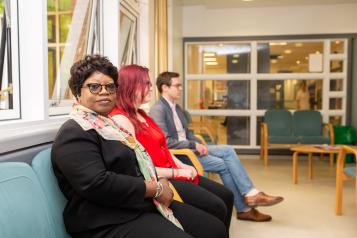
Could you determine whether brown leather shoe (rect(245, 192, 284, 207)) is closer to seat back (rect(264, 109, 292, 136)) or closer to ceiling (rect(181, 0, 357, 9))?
seat back (rect(264, 109, 292, 136))

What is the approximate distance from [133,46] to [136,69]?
6.13ft

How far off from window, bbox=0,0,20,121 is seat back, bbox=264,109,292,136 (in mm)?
5040

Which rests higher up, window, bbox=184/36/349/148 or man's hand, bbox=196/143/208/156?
window, bbox=184/36/349/148

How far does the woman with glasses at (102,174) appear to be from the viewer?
4.65ft

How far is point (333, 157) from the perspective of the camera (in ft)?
20.2

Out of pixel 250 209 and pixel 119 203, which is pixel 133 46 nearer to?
pixel 250 209

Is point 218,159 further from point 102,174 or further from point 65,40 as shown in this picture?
point 102,174

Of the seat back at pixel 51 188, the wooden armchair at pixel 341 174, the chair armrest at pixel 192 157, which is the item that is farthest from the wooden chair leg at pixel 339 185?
the seat back at pixel 51 188

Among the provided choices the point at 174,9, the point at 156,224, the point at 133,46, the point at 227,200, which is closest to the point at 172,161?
the point at 227,200

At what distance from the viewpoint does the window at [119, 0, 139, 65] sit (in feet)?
12.2

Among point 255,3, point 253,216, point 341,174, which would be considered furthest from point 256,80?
point 253,216

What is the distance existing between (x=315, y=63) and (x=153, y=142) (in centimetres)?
543

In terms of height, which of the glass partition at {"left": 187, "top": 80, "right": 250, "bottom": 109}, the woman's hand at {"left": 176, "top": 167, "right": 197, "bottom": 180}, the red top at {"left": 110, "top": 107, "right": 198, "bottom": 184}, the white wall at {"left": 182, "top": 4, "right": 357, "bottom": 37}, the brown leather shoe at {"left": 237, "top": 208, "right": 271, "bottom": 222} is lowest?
the brown leather shoe at {"left": 237, "top": 208, "right": 271, "bottom": 222}

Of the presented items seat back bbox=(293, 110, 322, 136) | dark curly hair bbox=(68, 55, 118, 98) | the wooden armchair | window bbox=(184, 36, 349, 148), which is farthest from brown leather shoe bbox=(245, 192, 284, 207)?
window bbox=(184, 36, 349, 148)
